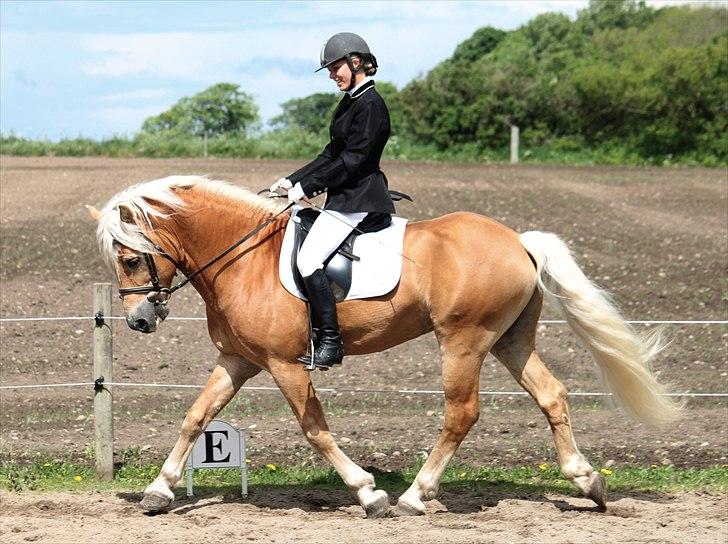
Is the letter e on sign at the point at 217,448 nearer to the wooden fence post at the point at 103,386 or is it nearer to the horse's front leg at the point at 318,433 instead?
the horse's front leg at the point at 318,433

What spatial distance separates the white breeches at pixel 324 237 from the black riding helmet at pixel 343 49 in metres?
0.80

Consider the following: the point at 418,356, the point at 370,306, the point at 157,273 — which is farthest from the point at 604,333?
the point at 418,356

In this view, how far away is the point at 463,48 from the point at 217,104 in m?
15.9

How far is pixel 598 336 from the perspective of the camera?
6262 mm

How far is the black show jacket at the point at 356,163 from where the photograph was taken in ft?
19.4

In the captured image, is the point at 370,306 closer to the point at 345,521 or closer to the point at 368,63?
the point at 345,521

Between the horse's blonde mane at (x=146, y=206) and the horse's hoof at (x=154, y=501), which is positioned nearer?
the horse's blonde mane at (x=146, y=206)

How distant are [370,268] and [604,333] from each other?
1425mm

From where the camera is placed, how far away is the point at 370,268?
19.6 ft

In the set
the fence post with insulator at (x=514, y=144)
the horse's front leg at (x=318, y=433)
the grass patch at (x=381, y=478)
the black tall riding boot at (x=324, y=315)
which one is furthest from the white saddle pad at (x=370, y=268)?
the fence post with insulator at (x=514, y=144)

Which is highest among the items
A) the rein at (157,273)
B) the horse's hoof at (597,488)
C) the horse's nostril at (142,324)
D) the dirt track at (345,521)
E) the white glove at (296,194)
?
→ the white glove at (296,194)

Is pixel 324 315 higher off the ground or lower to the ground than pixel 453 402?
higher

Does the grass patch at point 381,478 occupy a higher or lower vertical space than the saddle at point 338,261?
lower

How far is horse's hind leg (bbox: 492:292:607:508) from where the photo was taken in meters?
6.12
